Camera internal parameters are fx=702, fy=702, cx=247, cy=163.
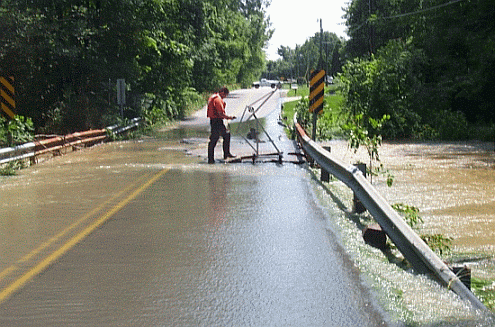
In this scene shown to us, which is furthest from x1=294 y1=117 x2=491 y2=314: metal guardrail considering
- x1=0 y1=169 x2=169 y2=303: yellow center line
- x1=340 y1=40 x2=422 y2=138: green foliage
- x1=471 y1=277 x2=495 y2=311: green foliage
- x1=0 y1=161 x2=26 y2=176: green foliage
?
x1=340 y1=40 x2=422 y2=138: green foliage

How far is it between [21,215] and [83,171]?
5.78 meters

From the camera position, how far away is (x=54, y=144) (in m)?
20.1

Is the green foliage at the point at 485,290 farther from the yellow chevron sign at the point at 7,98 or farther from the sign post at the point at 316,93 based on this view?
the yellow chevron sign at the point at 7,98

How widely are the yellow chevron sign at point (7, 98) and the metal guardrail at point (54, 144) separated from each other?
1332mm

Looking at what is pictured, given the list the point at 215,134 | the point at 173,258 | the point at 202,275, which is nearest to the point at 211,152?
the point at 215,134

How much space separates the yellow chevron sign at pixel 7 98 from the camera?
19672 mm

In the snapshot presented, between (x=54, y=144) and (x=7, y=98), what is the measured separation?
1806 millimetres

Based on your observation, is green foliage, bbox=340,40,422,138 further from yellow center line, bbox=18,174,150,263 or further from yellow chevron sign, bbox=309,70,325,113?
yellow center line, bbox=18,174,150,263

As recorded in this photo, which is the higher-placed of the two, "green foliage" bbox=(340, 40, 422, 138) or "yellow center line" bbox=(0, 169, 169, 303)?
"green foliage" bbox=(340, 40, 422, 138)

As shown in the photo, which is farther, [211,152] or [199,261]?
[211,152]

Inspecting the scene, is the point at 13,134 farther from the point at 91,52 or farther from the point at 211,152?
the point at 91,52

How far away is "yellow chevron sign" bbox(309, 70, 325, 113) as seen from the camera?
19281 millimetres

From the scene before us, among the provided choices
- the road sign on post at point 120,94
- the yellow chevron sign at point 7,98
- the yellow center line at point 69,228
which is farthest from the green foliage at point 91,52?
the yellow center line at point 69,228

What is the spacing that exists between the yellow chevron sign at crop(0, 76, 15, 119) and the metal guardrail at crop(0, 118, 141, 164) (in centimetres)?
133
